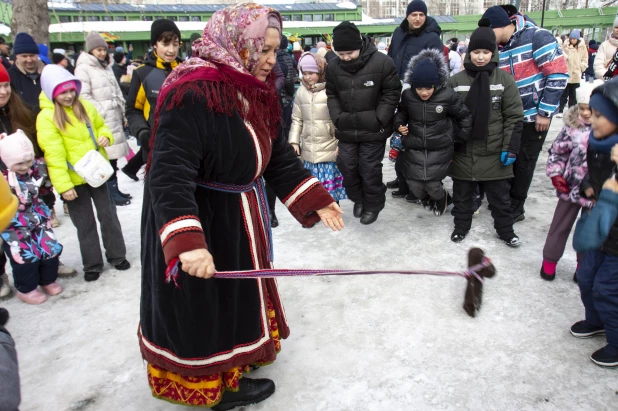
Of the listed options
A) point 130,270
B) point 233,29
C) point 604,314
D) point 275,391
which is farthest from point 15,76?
point 604,314

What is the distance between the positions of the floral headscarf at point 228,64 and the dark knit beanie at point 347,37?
7.01 feet

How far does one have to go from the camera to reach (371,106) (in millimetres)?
4109

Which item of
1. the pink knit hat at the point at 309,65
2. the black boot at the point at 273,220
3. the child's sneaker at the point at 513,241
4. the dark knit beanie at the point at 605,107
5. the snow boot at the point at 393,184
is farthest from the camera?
the snow boot at the point at 393,184

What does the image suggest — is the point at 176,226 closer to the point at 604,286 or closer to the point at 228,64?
the point at 228,64

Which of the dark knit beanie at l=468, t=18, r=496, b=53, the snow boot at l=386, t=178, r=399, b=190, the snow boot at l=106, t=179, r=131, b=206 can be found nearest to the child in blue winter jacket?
the dark knit beanie at l=468, t=18, r=496, b=53

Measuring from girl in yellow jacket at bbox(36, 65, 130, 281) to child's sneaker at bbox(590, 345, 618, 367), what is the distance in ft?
11.1

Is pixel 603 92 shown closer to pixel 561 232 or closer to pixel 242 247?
pixel 561 232

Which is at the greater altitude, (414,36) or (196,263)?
(414,36)

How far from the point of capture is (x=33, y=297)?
10.9 ft

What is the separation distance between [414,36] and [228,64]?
365 centimetres

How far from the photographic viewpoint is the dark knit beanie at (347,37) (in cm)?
388

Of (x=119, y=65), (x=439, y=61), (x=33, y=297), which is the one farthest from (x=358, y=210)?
(x=119, y=65)

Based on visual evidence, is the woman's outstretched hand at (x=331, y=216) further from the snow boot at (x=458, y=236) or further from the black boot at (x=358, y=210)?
the black boot at (x=358, y=210)

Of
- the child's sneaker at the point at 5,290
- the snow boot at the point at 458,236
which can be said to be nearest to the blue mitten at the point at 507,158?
the snow boot at the point at 458,236
